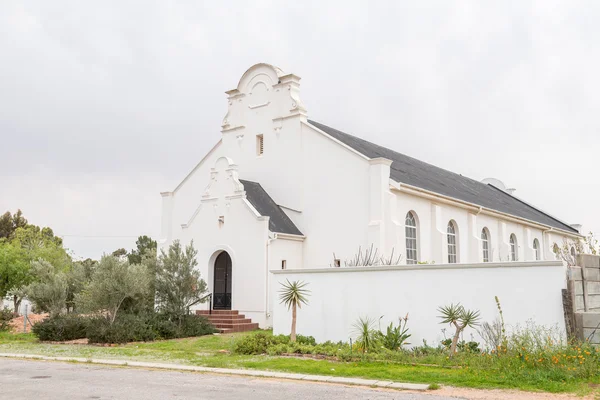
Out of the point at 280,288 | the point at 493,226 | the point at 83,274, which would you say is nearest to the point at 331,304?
the point at 280,288

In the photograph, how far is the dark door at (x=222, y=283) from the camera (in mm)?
25453

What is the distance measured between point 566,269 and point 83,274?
1884 cm

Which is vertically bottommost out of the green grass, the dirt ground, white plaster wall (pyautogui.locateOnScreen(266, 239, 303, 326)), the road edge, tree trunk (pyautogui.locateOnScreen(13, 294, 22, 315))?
the dirt ground

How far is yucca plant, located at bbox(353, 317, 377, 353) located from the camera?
48.5ft

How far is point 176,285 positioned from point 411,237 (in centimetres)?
1151

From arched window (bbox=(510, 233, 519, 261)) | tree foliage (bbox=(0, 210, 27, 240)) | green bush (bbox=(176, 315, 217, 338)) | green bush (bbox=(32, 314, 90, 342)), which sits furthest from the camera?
tree foliage (bbox=(0, 210, 27, 240))

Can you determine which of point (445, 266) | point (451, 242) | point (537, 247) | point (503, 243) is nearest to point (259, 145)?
point (451, 242)

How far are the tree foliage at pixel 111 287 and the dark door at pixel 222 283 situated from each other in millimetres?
4776

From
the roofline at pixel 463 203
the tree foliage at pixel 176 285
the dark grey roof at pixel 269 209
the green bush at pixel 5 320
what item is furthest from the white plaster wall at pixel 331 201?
the green bush at pixel 5 320

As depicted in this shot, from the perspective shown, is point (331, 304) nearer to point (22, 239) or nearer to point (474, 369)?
point (474, 369)

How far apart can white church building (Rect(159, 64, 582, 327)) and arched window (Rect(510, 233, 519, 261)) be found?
6735 mm

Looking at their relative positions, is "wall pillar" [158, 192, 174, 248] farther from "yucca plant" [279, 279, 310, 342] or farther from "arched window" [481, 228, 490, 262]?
"arched window" [481, 228, 490, 262]

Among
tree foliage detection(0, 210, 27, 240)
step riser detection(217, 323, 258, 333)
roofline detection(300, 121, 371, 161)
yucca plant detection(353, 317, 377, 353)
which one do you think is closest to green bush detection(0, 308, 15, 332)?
step riser detection(217, 323, 258, 333)

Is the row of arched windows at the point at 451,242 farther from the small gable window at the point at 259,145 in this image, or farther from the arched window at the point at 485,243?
the small gable window at the point at 259,145
